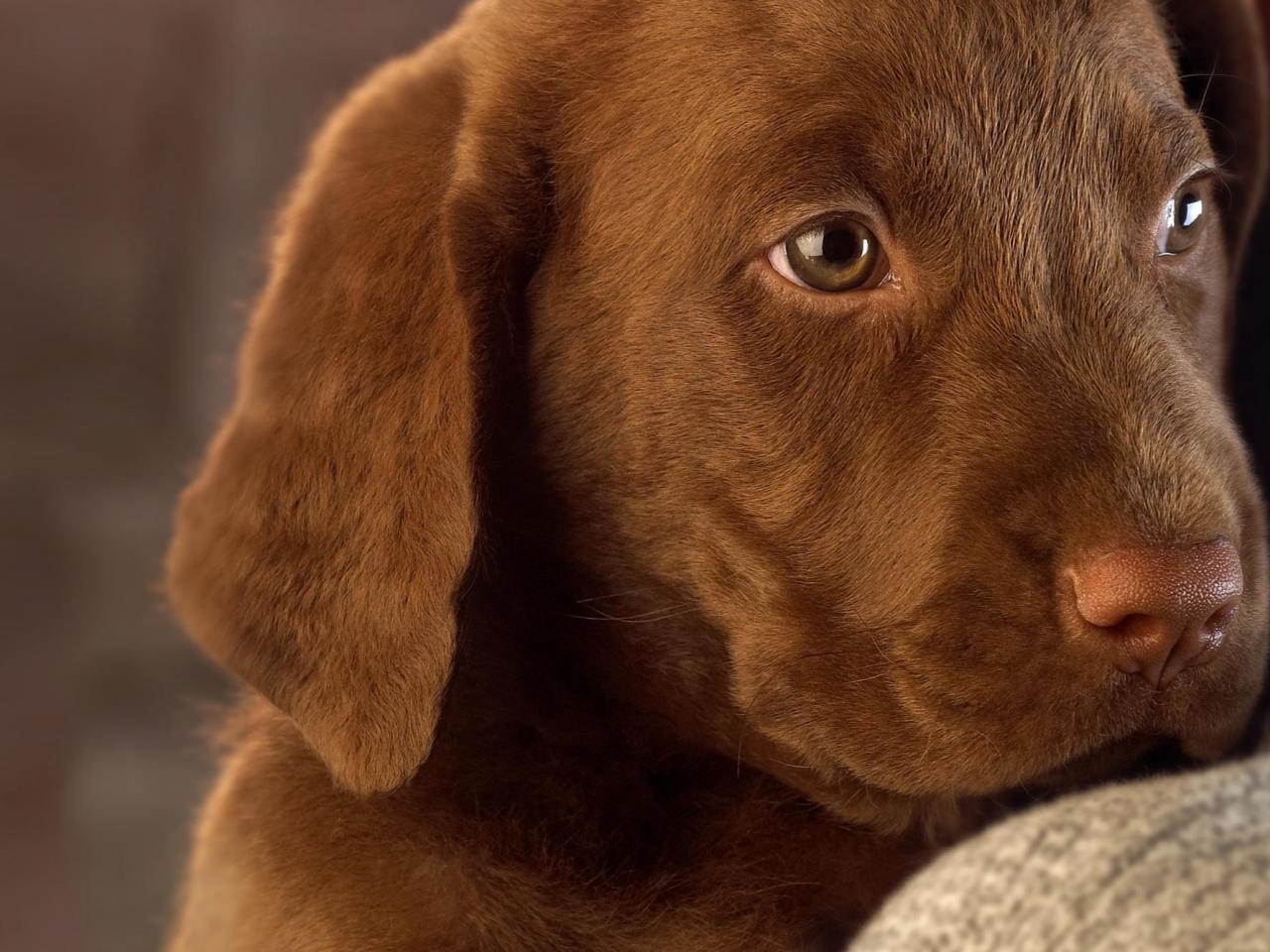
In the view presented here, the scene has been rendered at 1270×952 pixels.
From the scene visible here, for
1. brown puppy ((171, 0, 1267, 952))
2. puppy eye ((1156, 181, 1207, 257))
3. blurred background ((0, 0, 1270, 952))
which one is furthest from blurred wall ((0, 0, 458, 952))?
puppy eye ((1156, 181, 1207, 257))

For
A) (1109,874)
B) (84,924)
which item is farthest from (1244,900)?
(84,924)

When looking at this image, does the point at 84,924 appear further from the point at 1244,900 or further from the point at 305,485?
the point at 1244,900

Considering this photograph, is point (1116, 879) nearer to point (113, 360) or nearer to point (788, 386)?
point (788, 386)

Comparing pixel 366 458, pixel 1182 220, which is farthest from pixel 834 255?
pixel 366 458

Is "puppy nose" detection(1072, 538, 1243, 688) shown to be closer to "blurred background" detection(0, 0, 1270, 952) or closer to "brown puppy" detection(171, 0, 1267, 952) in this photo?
"brown puppy" detection(171, 0, 1267, 952)

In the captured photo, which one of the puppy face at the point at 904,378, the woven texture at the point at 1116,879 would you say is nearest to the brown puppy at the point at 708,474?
the puppy face at the point at 904,378
